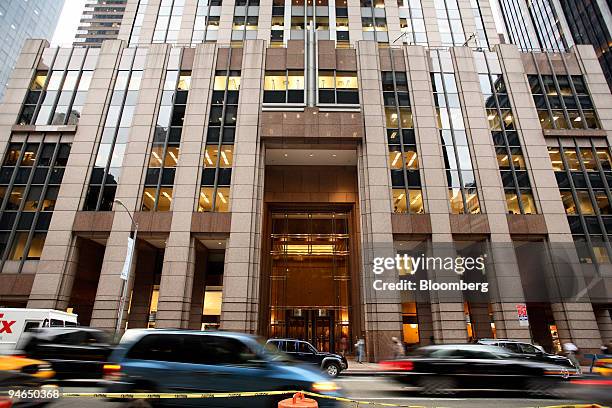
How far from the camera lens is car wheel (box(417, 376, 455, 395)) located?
999cm

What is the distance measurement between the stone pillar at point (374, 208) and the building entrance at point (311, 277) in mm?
3254

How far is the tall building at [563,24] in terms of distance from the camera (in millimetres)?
55156

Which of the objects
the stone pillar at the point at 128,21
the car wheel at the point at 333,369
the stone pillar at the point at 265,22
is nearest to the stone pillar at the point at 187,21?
the stone pillar at the point at 128,21

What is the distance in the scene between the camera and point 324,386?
257 inches

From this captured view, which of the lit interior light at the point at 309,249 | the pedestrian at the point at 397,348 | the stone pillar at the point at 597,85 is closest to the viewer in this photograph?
the pedestrian at the point at 397,348

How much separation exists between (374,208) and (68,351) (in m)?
19.6

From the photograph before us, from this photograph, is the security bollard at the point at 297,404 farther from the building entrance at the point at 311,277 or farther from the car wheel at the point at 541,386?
the building entrance at the point at 311,277

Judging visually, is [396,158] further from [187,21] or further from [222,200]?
[187,21]

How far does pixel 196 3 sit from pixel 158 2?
4.27 metres

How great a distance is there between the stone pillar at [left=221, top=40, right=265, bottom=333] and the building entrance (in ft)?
20.4

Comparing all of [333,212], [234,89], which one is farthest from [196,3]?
[333,212]

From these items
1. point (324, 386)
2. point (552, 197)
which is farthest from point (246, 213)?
point (552, 197)

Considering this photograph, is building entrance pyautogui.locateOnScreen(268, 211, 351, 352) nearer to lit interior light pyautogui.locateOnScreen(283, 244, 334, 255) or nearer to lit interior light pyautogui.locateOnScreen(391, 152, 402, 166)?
lit interior light pyautogui.locateOnScreen(283, 244, 334, 255)

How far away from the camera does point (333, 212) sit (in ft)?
105
